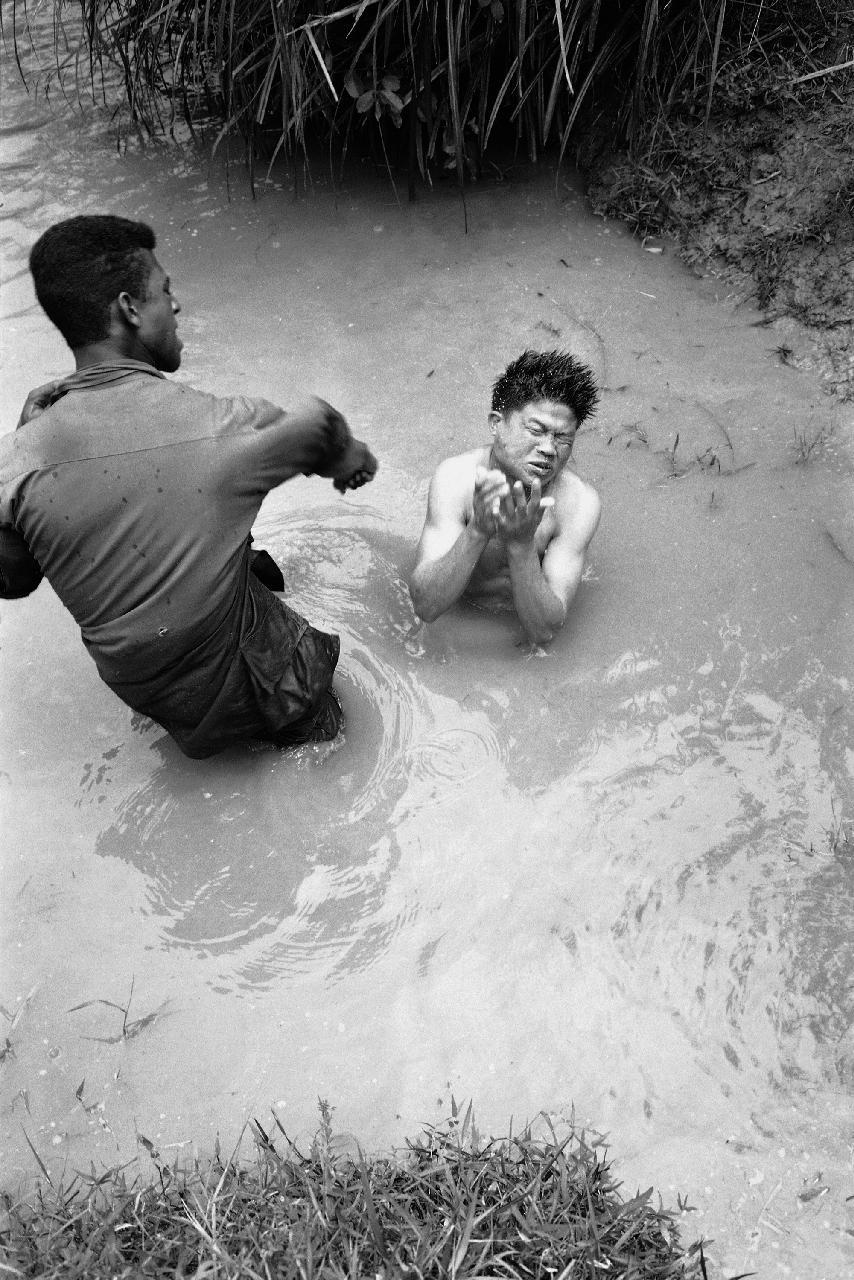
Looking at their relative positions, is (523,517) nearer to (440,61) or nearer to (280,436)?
(280,436)

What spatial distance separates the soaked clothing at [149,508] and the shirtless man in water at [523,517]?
30.0 inches

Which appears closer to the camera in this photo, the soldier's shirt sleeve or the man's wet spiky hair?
the soldier's shirt sleeve

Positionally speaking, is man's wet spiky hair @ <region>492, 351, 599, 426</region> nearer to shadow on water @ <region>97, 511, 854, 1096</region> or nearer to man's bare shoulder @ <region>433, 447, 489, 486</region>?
man's bare shoulder @ <region>433, 447, 489, 486</region>

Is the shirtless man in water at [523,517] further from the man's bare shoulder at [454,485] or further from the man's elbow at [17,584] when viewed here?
the man's elbow at [17,584]

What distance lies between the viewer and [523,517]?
137 inches

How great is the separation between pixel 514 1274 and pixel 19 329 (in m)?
4.17

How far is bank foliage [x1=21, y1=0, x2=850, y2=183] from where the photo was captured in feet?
15.4

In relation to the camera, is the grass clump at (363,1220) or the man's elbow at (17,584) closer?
the grass clump at (363,1220)

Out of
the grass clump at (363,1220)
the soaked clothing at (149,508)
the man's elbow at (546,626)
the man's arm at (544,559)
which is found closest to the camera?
the grass clump at (363,1220)

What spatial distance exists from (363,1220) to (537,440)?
7.46 feet

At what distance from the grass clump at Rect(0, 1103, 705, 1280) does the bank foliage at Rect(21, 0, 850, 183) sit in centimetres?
378

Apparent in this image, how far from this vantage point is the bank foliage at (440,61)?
15.4 ft

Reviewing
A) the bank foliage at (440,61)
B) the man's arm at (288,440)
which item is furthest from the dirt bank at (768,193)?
the man's arm at (288,440)

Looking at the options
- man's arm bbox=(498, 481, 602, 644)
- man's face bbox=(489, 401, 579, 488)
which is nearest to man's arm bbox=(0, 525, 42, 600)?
man's arm bbox=(498, 481, 602, 644)
